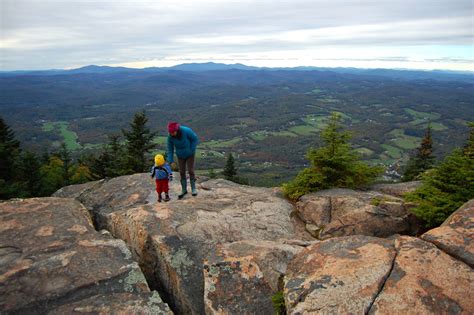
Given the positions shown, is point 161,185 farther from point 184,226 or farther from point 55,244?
point 55,244

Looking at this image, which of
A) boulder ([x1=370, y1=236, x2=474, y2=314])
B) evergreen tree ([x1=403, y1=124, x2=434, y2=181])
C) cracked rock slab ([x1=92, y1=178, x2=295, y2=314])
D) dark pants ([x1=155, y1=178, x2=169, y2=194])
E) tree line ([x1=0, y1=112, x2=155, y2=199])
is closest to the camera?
boulder ([x1=370, y1=236, x2=474, y2=314])

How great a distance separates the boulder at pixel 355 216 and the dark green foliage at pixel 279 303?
3.33 m

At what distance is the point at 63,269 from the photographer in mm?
5895

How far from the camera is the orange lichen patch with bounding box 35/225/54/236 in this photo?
6.93m

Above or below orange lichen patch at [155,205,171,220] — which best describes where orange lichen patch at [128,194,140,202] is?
below

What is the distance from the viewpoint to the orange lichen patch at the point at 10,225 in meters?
7.09

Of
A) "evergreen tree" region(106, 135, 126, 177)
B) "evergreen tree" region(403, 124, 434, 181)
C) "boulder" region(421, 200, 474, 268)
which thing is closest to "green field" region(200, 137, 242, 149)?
"evergreen tree" region(106, 135, 126, 177)

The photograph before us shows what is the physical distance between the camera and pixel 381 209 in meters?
8.38

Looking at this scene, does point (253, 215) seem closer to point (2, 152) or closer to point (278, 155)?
point (2, 152)

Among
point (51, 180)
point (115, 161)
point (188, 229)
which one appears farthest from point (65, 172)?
point (188, 229)

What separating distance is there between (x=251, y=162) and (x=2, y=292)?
134m

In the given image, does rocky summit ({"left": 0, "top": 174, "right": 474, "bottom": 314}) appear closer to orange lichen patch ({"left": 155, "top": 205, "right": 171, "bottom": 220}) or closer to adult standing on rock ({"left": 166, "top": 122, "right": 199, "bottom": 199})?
orange lichen patch ({"left": 155, "top": 205, "right": 171, "bottom": 220})

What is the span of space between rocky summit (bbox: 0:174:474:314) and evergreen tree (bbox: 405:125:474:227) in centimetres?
61

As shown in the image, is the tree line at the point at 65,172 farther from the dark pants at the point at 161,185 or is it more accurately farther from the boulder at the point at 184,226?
the dark pants at the point at 161,185
